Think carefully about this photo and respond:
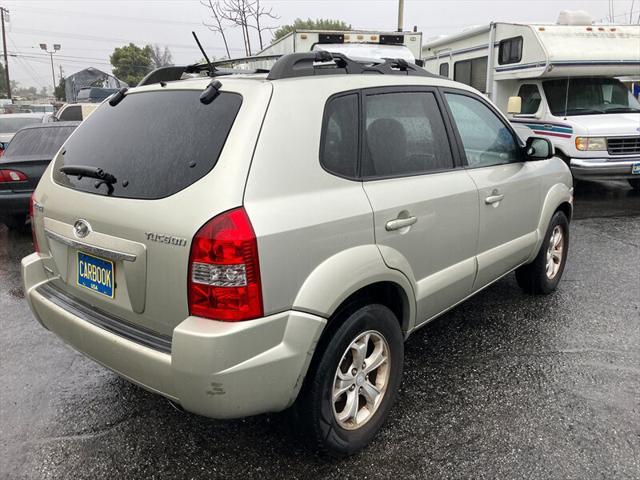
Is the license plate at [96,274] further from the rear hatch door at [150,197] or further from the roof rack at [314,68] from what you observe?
the roof rack at [314,68]

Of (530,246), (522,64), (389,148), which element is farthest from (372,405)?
(522,64)

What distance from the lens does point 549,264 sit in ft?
14.9

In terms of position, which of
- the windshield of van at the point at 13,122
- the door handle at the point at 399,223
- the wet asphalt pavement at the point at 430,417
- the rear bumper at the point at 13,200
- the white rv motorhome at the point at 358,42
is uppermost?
the white rv motorhome at the point at 358,42

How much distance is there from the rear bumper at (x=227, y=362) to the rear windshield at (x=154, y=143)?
606mm

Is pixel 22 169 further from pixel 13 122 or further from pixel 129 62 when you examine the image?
pixel 129 62

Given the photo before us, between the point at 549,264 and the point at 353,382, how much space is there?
2.73 m

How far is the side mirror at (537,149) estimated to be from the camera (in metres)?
3.84

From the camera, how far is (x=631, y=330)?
3891 mm

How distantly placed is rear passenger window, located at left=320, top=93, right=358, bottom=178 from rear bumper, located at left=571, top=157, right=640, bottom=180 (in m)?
6.81

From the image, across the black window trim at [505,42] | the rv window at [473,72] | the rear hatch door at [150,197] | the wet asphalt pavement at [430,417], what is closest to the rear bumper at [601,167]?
the black window trim at [505,42]

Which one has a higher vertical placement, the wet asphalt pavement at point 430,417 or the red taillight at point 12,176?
the red taillight at point 12,176

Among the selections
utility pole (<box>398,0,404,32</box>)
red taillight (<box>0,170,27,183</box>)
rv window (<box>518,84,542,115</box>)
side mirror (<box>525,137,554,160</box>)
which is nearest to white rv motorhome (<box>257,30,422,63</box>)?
rv window (<box>518,84,542,115</box>)

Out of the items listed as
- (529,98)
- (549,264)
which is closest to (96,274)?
(549,264)

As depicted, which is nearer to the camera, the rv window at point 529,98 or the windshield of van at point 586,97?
the windshield of van at point 586,97
